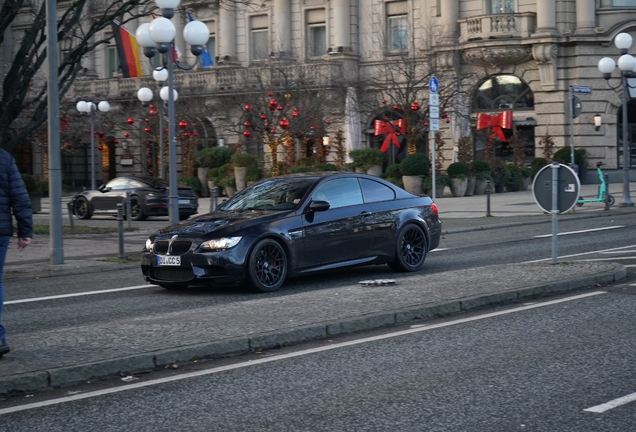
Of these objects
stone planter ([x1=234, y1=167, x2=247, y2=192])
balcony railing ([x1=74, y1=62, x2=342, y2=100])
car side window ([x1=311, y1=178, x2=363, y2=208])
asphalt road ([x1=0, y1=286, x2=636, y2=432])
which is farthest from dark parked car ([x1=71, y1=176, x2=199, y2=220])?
asphalt road ([x1=0, y1=286, x2=636, y2=432])

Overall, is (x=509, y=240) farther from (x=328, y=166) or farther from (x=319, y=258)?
(x=328, y=166)

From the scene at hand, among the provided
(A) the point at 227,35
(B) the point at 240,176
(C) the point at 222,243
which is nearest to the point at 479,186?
(B) the point at 240,176

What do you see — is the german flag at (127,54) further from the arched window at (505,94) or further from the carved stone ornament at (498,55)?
the arched window at (505,94)

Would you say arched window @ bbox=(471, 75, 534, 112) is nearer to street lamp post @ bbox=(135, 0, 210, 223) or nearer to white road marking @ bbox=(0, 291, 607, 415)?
street lamp post @ bbox=(135, 0, 210, 223)

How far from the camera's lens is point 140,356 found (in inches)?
331

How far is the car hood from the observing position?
43.1 feet

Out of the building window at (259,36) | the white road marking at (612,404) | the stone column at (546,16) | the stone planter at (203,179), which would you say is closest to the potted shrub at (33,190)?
the stone planter at (203,179)

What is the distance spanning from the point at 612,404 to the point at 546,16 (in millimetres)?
40026

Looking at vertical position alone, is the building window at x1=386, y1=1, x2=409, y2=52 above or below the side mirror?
above

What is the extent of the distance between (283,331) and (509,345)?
1977 mm

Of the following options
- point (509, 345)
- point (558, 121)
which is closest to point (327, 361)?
point (509, 345)

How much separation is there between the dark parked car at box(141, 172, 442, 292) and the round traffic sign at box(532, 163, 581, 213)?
6.48 feet

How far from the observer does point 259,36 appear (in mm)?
54375

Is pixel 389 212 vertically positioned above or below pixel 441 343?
above
